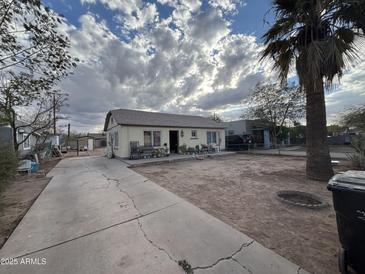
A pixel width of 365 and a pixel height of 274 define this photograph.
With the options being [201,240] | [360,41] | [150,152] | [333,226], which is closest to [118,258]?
[201,240]

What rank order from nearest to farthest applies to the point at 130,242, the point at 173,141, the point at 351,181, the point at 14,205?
1. the point at 351,181
2. the point at 130,242
3. the point at 14,205
4. the point at 173,141

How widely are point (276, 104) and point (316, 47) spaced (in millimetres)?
14528

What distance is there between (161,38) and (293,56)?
302 inches

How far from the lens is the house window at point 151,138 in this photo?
1358cm

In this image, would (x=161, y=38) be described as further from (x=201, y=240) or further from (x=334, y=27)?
(x=201, y=240)

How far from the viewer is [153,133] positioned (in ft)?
45.9

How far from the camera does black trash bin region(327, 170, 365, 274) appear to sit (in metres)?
1.76

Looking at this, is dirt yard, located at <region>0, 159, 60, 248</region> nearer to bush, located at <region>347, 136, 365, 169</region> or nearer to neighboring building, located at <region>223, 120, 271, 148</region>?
bush, located at <region>347, 136, 365, 169</region>

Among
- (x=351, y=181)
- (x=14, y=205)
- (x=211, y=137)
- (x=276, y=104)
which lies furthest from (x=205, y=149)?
(x=351, y=181)

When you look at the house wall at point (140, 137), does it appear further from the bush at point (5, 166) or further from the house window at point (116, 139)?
the bush at point (5, 166)

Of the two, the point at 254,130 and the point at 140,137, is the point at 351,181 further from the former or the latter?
the point at 254,130

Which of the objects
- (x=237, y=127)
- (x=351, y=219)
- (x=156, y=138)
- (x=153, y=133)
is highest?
(x=237, y=127)

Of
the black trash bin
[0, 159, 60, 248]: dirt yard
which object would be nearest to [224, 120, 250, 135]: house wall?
the black trash bin

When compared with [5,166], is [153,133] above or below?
above
